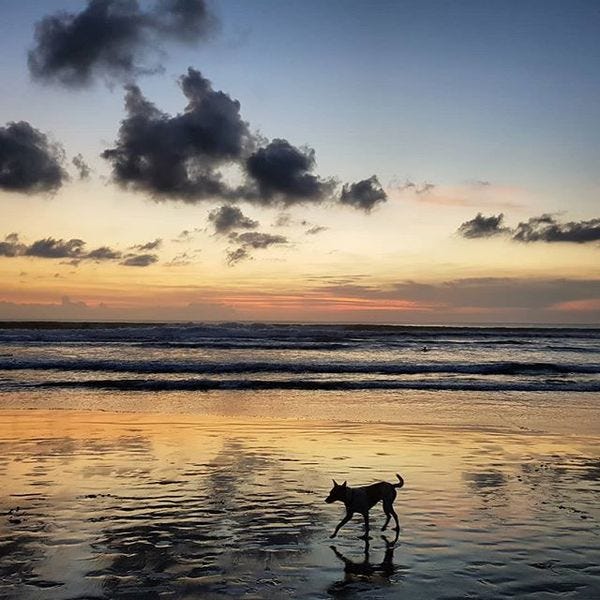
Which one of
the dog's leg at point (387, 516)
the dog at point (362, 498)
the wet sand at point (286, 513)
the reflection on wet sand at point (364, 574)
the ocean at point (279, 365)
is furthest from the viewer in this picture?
the ocean at point (279, 365)

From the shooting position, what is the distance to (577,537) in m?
8.29

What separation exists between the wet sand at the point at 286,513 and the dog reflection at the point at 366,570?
2 centimetres

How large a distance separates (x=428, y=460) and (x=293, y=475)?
2778 mm

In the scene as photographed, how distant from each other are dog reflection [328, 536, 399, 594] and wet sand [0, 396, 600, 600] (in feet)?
0.08

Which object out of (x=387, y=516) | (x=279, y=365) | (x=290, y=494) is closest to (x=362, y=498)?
(x=387, y=516)

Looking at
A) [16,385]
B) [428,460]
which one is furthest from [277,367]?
[428,460]

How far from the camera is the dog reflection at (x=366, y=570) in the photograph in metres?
6.83

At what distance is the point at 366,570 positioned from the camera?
717cm

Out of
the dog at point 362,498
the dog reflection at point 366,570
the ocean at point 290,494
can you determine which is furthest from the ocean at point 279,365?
the dog reflection at point 366,570

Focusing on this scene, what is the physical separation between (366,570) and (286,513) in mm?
2183

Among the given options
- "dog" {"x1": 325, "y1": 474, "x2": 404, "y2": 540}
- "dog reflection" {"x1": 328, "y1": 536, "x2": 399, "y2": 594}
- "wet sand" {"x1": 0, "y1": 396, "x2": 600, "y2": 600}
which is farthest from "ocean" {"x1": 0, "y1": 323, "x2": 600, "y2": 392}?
"dog reflection" {"x1": 328, "y1": 536, "x2": 399, "y2": 594}

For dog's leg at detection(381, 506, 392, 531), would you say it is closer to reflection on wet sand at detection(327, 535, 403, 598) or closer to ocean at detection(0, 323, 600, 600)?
ocean at detection(0, 323, 600, 600)

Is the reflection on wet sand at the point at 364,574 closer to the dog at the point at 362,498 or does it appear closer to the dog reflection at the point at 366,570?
the dog reflection at the point at 366,570

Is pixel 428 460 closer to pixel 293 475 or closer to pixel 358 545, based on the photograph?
pixel 293 475
